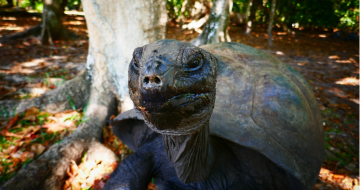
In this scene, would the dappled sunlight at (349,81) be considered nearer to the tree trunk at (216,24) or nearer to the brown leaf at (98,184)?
the tree trunk at (216,24)

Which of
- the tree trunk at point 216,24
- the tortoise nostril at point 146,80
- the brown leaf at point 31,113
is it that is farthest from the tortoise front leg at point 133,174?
the tree trunk at point 216,24

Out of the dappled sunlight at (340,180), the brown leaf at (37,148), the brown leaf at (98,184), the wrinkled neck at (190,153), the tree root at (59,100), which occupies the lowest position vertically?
the brown leaf at (98,184)

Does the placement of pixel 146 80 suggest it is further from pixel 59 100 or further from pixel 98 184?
pixel 59 100

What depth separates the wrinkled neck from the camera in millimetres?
1164

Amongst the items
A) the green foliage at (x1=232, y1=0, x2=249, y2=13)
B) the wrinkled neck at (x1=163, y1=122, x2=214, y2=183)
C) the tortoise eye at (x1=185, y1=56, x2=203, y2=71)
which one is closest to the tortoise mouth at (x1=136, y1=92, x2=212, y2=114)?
the tortoise eye at (x1=185, y1=56, x2=203, y2=71)

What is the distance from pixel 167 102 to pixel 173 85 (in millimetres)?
72

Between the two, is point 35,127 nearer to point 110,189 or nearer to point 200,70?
point 110,189

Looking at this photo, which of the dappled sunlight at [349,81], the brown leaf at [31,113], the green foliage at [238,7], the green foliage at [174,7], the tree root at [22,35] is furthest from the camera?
the green foliage at [238,7]

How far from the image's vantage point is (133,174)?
1.64m

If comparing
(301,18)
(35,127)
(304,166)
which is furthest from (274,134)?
(301,18)

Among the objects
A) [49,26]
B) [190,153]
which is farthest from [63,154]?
[49,26]

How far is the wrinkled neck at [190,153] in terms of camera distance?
1.16 meters

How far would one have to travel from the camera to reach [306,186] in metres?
1.50

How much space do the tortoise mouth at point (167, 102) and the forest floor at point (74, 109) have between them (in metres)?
1.37
